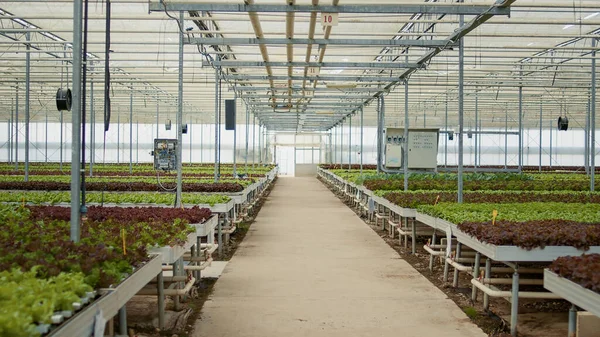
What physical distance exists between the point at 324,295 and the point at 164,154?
525 cm

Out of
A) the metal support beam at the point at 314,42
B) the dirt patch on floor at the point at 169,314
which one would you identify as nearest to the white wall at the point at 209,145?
the metal support beam at the point at 314,42

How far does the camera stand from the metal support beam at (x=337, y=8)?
8914mm

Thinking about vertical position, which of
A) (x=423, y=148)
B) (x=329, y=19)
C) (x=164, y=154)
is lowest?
(x=164, y=154)

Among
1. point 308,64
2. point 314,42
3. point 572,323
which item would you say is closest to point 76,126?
point 572,323

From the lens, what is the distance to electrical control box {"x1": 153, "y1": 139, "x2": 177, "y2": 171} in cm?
1225

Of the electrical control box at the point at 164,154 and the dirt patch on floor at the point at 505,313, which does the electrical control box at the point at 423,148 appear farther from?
the dirt patch on floor at the point at 505,313

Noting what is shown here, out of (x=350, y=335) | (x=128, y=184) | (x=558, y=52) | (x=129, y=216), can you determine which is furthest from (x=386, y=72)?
(x=350, y=335)

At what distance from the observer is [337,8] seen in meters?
9.12

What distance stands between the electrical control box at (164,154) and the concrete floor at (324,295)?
2140mm

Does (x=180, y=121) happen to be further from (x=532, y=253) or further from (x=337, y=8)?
(x=532, y=253)

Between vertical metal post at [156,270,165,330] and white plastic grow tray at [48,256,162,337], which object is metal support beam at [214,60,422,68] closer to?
vertical metal post at [156,270,165,330]

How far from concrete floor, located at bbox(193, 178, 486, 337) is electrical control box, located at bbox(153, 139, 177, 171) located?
214 centimetres

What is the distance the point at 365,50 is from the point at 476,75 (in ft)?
18.8

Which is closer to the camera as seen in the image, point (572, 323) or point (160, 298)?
point (572, 323)
